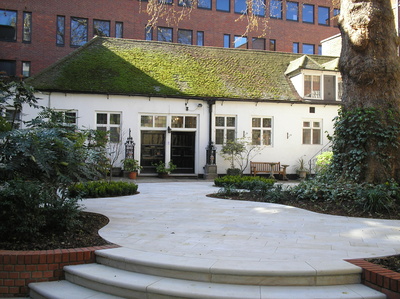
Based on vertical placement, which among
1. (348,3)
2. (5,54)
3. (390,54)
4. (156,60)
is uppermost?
(5,54)

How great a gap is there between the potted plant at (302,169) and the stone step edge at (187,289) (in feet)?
49.5

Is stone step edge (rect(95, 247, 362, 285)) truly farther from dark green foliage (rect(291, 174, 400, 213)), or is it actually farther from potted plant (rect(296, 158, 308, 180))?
potted plant (rect(296, 158, 308, 180))

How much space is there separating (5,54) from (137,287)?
89.7 ft

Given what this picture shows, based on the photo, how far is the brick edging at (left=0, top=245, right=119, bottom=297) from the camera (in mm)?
3984

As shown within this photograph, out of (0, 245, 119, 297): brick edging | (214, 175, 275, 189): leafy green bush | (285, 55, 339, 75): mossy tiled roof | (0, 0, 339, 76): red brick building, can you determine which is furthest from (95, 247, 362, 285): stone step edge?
(0, 0, 339, 76): red brick building

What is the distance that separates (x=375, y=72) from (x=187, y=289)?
6849 millimetres

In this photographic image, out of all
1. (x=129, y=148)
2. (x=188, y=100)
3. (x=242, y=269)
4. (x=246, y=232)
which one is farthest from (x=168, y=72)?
(x=242, y=269)

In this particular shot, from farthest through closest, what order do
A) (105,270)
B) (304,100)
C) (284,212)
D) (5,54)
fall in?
(5,54) < (304,100) < (284,212) < (105,270)

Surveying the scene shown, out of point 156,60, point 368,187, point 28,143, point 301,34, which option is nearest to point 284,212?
point 368,187

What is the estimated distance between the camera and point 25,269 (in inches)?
158

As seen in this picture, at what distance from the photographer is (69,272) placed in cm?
403

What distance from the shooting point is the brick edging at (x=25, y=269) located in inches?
157

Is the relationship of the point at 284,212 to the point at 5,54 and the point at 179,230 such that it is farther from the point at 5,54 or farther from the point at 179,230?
the point at 5,54

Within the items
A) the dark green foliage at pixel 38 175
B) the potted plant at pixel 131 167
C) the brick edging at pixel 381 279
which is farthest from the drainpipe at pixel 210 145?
the brick edging at pixel 381 279
